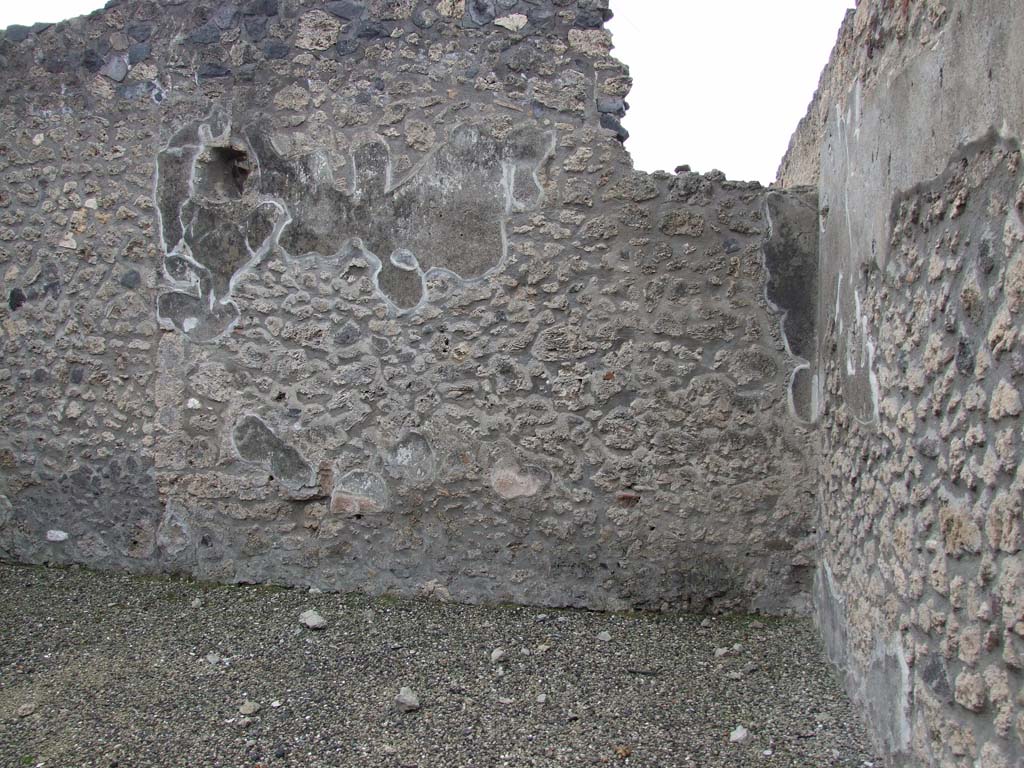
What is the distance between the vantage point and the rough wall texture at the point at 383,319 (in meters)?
3.59

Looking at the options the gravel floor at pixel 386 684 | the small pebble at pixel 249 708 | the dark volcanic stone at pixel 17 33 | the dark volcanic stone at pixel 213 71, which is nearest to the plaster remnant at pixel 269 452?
the gravel floor at pixel 386 684

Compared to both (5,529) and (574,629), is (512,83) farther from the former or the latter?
(5,529)

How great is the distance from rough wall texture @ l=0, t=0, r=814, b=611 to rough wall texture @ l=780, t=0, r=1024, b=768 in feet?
2.12

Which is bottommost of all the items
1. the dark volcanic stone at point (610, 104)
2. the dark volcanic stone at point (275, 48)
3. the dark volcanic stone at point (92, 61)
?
the dark volcanic stone at point (610, 104)

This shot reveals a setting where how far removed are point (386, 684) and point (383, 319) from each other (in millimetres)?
1521

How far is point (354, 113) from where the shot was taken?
377 centimetres

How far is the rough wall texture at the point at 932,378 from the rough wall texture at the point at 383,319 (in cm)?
65

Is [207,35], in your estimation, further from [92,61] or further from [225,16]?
[92,61]

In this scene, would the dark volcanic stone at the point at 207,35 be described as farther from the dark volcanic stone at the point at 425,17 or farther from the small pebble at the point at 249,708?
the small pebble at the point at 249,708

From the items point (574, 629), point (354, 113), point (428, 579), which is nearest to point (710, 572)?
point (574, 629)

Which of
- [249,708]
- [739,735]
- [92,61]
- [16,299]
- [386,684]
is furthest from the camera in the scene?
[16,299]

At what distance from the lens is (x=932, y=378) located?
2.05 meters

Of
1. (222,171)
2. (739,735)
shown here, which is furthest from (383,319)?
(739,735)

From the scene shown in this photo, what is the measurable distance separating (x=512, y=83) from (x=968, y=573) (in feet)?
8.70
